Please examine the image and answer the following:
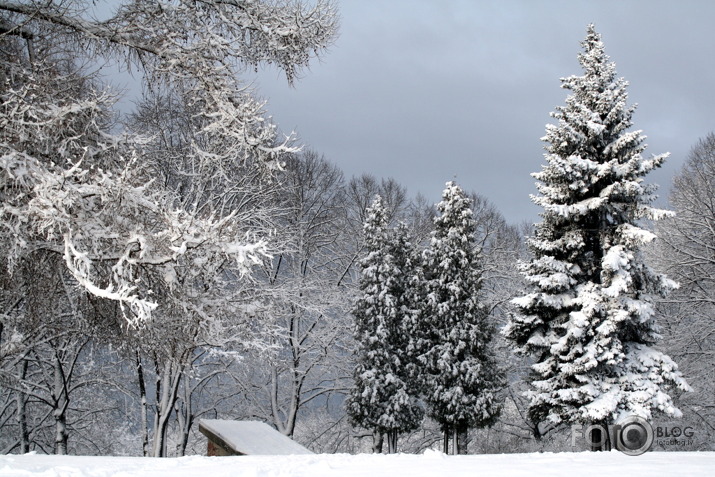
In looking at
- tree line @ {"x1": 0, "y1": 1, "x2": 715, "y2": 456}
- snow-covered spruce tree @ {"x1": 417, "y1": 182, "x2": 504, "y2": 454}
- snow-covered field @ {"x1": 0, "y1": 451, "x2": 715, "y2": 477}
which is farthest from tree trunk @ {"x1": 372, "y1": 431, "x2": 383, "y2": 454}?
snow-covered field @ {"x1": 0, "y1": 451, "x2": 715, "y2": 477}

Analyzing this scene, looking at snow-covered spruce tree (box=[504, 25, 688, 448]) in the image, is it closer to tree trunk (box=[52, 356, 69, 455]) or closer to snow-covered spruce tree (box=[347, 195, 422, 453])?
snow-covered spruce tree (box=[347, 195, 422, 453])

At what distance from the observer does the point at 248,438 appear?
35.6ft

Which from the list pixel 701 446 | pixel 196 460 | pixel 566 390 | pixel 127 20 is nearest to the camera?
pixel 196 460

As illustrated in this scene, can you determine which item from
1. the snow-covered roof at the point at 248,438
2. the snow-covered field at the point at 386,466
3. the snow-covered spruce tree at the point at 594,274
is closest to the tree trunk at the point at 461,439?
the snow-covered spruce tree at the point at 594,274

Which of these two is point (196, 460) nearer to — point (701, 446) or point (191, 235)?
point (191, 235)

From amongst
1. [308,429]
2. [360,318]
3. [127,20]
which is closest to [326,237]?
[360,318]

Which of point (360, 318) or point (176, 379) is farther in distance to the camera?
point (360, 318)

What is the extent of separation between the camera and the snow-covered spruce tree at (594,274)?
635 inches

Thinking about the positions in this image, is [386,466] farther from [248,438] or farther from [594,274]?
[594,274]

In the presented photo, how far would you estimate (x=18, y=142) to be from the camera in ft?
20.6

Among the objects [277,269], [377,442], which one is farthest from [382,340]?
[277,269]

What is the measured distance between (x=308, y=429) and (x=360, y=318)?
5957 millimetres

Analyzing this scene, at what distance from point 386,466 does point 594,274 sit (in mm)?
13591

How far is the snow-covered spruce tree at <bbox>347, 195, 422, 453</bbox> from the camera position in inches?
Answer: 894
